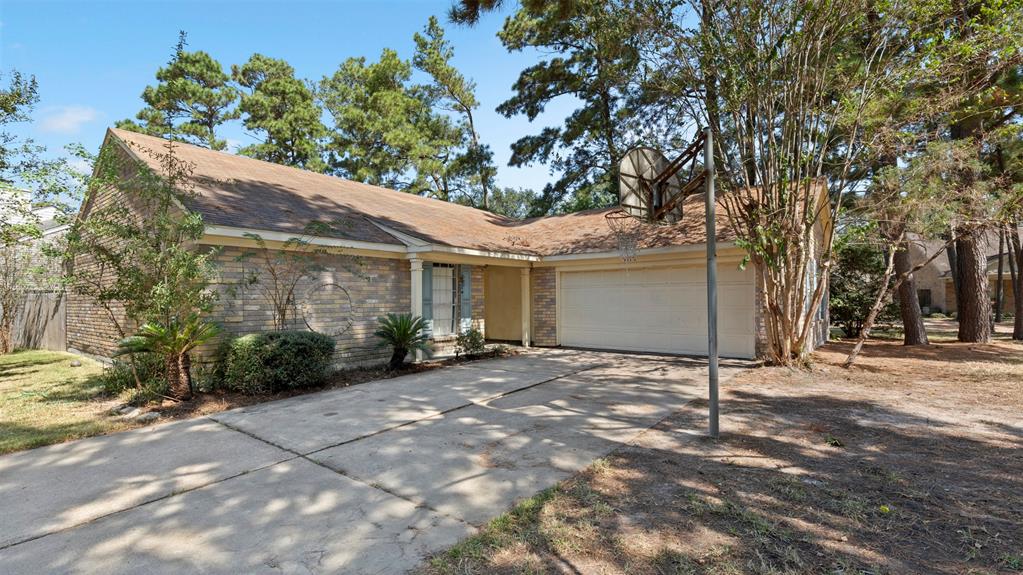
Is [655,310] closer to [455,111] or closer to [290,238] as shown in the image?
[290,238]

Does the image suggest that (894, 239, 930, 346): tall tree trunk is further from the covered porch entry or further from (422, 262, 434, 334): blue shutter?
(422, 262, 434, 334): blue shutter

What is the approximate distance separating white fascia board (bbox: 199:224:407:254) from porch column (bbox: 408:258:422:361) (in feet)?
1.25

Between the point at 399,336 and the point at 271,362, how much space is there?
2404 mm

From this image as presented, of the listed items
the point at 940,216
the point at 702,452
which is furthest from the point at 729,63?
the point at 702,452

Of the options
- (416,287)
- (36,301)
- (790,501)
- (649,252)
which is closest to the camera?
(790,501)

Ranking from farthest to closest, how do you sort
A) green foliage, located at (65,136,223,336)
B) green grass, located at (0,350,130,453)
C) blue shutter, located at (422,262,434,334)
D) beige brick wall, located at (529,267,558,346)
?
beige brick wall, located at (529,267,558,346) < blue shutter, located at (422,262,434,334) < green foliage, located at (65,136,223,336) < green grass, located at (0,350,130,453)

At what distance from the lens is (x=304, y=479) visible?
368 cm

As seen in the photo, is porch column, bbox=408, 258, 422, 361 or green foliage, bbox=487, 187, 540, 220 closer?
porch column, bbox=408, 258, 422, 361

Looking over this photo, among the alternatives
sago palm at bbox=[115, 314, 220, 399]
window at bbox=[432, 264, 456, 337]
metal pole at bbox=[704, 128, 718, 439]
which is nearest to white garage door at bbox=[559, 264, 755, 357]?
window at bbox=[432, 264, 456, 337]

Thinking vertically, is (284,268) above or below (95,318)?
above

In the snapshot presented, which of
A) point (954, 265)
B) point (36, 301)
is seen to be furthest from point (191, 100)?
point (954, 265)

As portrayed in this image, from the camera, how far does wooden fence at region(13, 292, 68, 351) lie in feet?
38.7

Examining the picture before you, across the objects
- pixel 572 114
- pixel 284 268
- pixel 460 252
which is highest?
pixel 572 114

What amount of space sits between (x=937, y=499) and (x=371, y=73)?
26.6 metres
